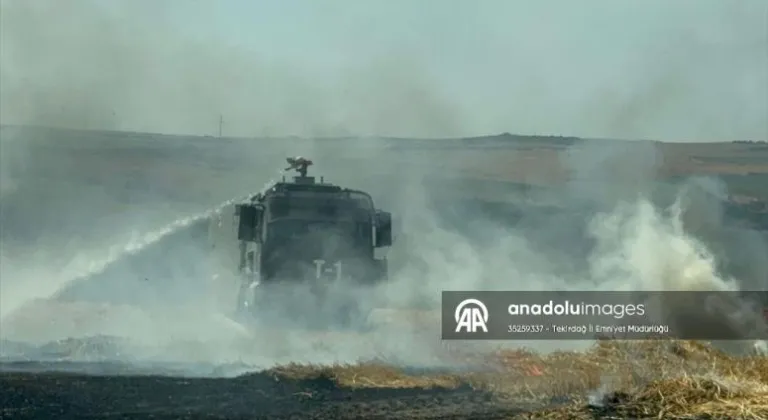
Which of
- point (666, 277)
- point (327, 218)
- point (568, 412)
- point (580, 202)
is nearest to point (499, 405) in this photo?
point (568, 412)

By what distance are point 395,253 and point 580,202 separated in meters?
5.85

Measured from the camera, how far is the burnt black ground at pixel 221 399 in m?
15.5

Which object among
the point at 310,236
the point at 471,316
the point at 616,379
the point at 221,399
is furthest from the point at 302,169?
the point at 616,379

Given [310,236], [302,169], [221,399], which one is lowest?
[221,399]

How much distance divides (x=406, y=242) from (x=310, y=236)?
4.84 metres

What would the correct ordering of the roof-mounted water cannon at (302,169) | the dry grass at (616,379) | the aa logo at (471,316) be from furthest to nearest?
the roof-mounted water cannon at (302,169), the aa logo at (471,316), the dry grass at (616,379)

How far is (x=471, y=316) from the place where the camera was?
851 inches

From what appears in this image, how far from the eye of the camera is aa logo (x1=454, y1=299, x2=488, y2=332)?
21.2 m

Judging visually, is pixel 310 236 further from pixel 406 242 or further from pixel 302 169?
pixel 406 242

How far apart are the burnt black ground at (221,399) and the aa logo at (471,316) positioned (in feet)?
8.89

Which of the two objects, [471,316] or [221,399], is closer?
[221,399]

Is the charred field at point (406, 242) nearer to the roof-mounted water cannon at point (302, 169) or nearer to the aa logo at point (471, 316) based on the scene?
the aa logo at point (471, 316)

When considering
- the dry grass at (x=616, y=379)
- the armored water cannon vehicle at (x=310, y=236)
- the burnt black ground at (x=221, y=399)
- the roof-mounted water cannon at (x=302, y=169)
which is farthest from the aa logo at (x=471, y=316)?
the roof-mounted water cannon at (x=302, y=169)

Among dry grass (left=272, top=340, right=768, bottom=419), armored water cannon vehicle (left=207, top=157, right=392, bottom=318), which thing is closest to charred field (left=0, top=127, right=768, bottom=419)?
dry grass (left=272, top=340, right=768, bottom=419)
